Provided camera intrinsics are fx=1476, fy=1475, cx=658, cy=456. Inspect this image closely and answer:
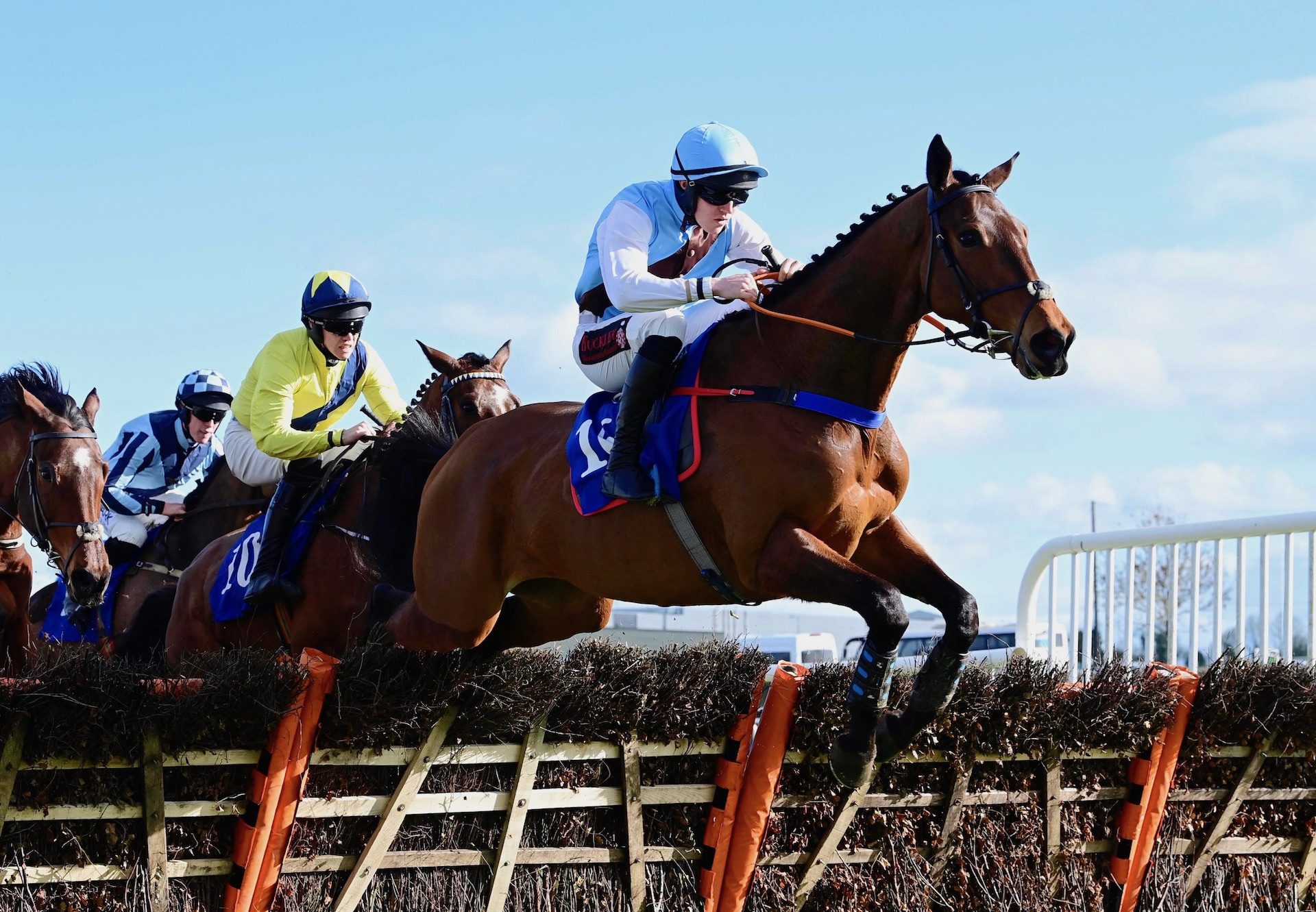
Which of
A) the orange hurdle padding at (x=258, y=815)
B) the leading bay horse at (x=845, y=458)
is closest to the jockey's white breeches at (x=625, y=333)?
the leading bay horse at (x=845, y=458)

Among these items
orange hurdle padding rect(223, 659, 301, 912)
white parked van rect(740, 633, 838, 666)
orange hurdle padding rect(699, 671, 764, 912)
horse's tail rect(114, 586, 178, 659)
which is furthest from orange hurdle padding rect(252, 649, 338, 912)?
white parked van rect(740, 633, 838, 666)

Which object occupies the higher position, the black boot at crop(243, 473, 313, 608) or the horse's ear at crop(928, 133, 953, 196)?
the horse's ear at crop(928, 133, 953, 196)

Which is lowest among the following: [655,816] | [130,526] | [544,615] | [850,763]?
[655,816]

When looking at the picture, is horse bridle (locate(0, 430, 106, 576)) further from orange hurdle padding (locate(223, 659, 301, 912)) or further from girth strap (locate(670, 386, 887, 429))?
girth strap (locate(670, 386, 887, 429))

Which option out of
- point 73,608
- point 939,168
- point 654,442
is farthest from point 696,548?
point 73,608

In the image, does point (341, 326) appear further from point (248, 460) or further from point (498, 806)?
point (498, 806)

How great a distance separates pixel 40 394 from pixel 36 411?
165 mm

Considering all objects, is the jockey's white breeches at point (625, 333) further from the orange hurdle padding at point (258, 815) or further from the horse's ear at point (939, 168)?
the orange hurdle padding at point (258, 815)

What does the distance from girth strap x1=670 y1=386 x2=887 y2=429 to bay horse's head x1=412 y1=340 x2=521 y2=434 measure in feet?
7.38

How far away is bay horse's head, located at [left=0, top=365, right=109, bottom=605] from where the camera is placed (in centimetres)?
725

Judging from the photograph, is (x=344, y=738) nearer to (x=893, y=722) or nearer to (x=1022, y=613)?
(x=893, y=722)

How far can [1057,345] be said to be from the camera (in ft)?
14.4

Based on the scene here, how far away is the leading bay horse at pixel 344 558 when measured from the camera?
21.6ft

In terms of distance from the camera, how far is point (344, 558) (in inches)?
264
